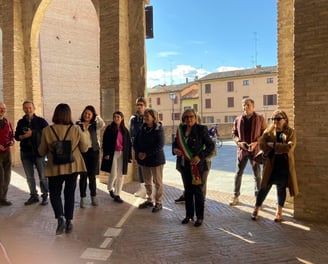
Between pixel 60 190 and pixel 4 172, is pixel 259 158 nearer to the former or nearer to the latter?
pixel 60 190

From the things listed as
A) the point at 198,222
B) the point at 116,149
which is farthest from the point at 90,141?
the point at 198,222

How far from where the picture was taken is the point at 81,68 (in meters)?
21.9

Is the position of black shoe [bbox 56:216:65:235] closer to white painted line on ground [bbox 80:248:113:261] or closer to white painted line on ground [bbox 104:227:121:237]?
white painted line on ground [bbox 104:227:121:237]

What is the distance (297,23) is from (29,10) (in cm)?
930

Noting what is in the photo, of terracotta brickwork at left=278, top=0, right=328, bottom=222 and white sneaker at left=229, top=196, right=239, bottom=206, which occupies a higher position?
terracotta brickwork at left=278, top=0, right=328, bottom=222

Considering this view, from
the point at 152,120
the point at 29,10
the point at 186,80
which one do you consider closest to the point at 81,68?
the point at 29,10

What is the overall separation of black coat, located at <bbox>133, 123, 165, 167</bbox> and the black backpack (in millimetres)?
1599

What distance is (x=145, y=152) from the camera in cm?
615

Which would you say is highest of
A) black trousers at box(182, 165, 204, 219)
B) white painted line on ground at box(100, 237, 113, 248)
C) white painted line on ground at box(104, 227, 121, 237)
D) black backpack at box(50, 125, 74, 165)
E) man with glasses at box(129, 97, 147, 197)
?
man with glasses at box(129, 97, 147, 197)

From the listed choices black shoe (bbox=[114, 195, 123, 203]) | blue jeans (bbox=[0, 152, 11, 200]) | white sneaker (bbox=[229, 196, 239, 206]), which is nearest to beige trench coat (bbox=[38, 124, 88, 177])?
black shoe (bbox=[114, 195, 123, 203])

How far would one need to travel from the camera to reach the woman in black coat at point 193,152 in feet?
17.3

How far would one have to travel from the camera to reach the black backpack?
4.80 metres

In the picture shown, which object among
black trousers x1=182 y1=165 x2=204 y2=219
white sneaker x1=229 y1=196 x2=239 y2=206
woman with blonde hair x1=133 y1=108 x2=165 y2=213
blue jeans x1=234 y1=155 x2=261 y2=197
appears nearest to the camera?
black trousers x1=182 y1=165 x2=204 y2=219

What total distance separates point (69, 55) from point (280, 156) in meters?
18.3
